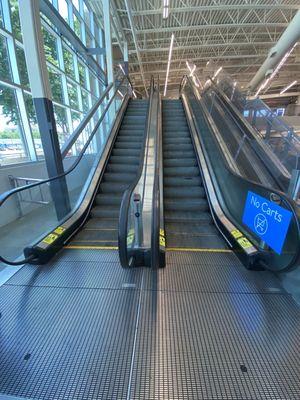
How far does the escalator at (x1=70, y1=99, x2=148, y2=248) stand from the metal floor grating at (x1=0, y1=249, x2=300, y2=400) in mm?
750

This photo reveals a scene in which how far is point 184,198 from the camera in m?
3.90

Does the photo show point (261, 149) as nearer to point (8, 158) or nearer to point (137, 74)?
point (8, 158)

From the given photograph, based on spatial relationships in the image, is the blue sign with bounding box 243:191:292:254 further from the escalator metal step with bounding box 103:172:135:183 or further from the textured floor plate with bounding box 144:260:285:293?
the escalator metal step with bounding box 103:172:135:183

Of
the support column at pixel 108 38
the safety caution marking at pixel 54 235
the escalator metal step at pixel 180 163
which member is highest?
the support column at pixel 108 38

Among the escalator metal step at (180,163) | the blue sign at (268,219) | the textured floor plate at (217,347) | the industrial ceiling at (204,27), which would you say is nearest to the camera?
the textured floor plate at (217,347)

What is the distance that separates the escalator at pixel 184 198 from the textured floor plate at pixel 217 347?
100cm

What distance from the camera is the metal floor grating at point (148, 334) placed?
120 cm

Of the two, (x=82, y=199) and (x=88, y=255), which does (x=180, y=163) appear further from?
(x=88, y=255)

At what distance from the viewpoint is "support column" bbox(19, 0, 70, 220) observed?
2787mm

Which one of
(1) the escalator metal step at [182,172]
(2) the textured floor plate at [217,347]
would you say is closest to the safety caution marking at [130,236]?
(2) the textured floor plate at [217,347]

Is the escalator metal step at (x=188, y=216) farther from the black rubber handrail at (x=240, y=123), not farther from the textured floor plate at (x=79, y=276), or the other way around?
the textured floor plate at (x=79, y=276)

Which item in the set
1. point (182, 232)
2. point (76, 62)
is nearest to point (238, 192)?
point (182, 232)

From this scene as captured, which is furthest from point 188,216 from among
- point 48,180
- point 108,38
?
point 108,38

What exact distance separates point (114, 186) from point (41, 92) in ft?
6.13
